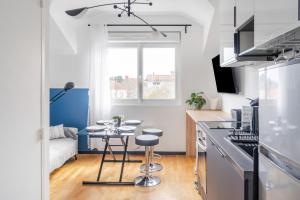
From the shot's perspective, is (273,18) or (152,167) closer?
(273,18)

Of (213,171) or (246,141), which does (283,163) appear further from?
(213,171)

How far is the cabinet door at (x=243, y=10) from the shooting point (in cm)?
191

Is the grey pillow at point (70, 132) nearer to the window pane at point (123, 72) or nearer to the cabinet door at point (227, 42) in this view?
the window pane at point (123, 72)

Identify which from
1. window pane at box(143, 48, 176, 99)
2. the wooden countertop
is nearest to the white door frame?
the wooden countertop

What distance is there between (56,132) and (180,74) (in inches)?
100

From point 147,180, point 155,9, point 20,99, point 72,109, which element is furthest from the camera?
point 72,109

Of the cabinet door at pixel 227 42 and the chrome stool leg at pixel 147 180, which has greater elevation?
the cabinet door at pixel 227 42

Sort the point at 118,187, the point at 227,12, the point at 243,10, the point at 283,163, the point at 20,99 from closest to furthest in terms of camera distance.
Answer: the point at 283,163 < the point at 20,99 < the point at 243,10 < the point at 227,12 < the point at 118,187

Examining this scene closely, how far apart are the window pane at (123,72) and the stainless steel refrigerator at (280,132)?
4260 millimetres

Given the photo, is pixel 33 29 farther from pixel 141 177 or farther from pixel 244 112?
pixel 141 177

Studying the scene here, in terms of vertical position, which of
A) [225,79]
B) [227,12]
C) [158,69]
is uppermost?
[227,12]

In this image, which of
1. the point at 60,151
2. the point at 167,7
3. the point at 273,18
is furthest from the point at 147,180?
the point at 167,7

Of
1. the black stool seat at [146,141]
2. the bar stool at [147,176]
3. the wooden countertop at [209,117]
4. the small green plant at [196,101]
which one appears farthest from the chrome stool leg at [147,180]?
the small green plant at [196,101]

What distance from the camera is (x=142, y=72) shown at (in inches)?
208
